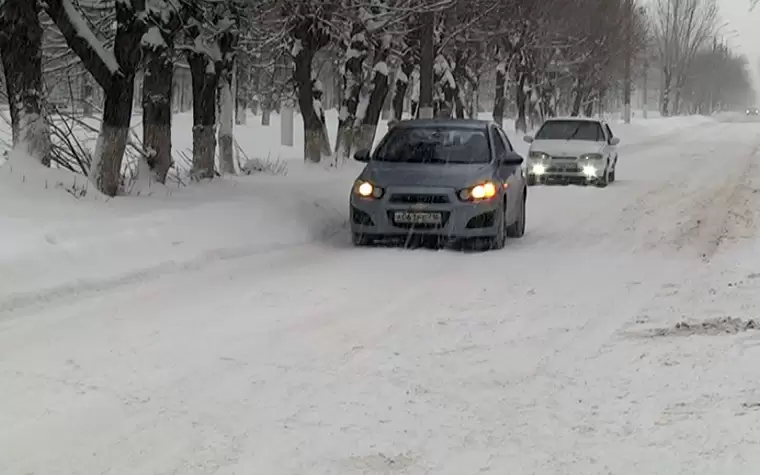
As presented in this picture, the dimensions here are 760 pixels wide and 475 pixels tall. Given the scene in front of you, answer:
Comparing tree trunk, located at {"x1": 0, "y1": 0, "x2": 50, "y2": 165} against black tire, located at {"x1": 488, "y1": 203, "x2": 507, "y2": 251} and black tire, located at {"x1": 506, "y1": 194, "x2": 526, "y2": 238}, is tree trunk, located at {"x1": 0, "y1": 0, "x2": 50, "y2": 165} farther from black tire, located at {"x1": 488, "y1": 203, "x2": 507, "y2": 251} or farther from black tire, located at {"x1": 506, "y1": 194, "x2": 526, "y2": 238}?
black tire, located at {"x1": 506, "y1": 194, "x2": 526, "y2": 238}

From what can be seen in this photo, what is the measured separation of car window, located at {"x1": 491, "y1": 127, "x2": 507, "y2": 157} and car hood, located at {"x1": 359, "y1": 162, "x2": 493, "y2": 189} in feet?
2.09

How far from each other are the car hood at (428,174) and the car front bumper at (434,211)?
13cm

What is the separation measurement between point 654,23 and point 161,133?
283 feet

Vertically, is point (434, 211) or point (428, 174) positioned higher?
point (428, 174)

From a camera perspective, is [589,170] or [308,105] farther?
[308,105]

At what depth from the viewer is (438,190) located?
11.5 m

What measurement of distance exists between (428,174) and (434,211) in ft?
1.91

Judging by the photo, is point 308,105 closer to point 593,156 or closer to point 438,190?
point 593,156

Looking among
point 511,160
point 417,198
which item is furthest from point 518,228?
point 417,198

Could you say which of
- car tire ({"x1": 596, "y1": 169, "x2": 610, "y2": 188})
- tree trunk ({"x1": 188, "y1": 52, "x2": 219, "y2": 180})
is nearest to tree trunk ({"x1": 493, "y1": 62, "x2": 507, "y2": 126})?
car tire ({"x1": 596, "y1": 169, "x2": 610, "y2": 188})

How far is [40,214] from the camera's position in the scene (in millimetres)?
10219

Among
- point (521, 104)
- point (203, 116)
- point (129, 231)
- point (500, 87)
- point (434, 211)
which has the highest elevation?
point (500, 87)

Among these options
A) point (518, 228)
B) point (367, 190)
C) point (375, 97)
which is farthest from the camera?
point (375, 97)

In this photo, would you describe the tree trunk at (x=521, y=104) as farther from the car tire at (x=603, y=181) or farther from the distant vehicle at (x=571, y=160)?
the car tire at (x=603, y=181)
